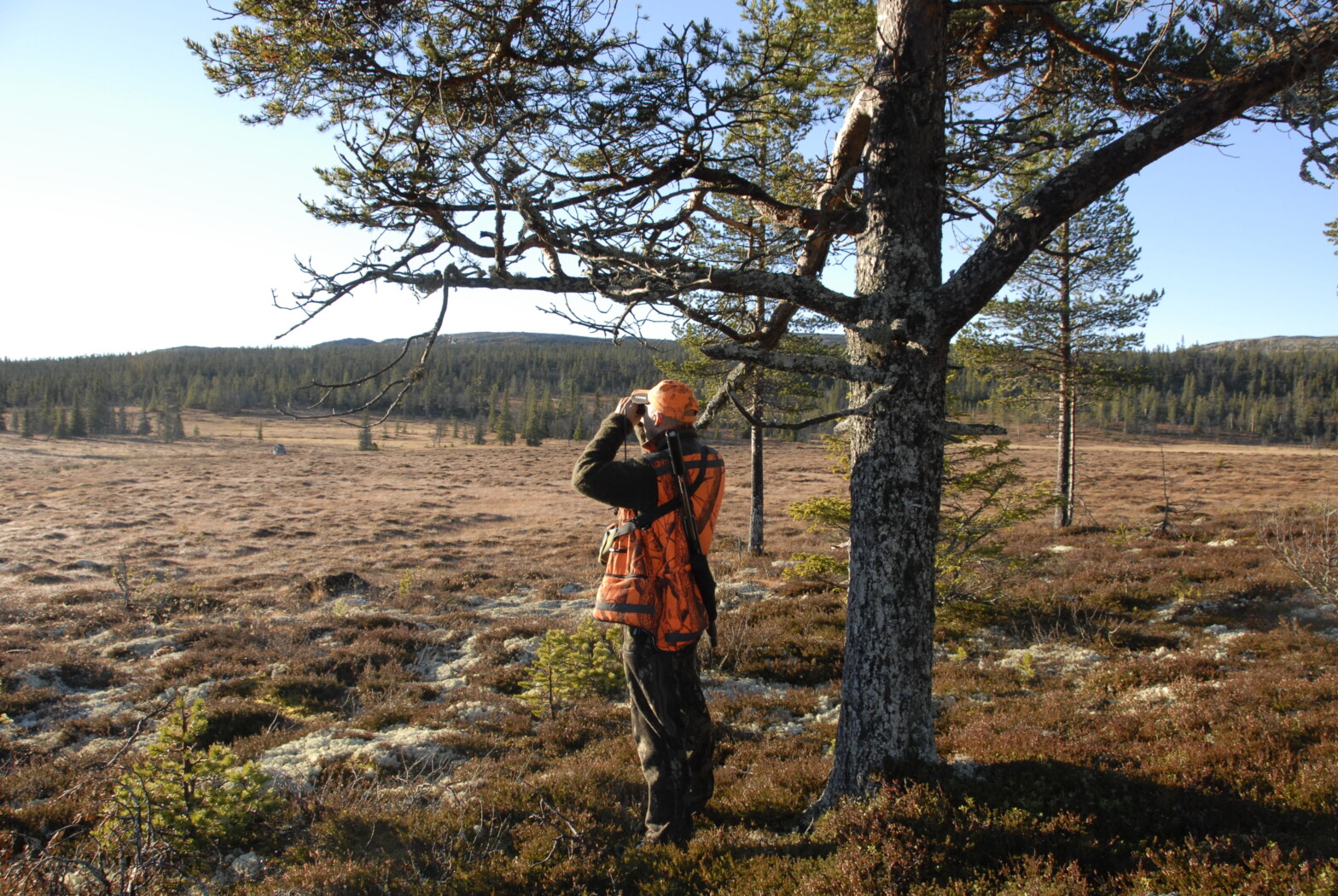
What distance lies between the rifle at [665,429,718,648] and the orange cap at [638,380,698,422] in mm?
113

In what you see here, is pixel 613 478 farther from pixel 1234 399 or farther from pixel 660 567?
pixel 1234 399

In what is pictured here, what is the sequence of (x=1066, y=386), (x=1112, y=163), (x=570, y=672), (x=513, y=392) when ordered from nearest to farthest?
(x=1112, y=163) → (x=570, y=672) → (x=1066, y=386) → (x=513, y=392)

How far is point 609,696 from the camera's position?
7.55 meters

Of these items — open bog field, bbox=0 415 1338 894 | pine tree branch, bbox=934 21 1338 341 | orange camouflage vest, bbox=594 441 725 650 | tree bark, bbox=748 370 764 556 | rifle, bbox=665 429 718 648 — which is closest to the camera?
pine tree branch, bbox=934 21 1338 341

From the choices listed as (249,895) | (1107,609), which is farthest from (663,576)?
(1107,609)

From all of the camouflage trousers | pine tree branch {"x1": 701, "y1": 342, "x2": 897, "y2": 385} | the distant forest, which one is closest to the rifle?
the camouflage trousers

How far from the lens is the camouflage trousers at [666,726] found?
383 cm

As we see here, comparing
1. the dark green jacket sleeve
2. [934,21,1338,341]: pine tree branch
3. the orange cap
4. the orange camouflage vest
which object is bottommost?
the orange camouflage vest

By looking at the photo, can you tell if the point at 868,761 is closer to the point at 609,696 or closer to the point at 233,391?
the point at 609,696

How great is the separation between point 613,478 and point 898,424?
5.27ft

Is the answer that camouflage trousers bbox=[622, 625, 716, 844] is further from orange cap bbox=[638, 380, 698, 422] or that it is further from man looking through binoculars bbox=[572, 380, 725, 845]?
orange cap bbox=[638, 380, 698, 422]

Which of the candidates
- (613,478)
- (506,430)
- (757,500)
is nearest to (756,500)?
(757,500)

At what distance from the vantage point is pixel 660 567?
389 centimetres

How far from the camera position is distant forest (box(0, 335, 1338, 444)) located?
7781 centimetres
